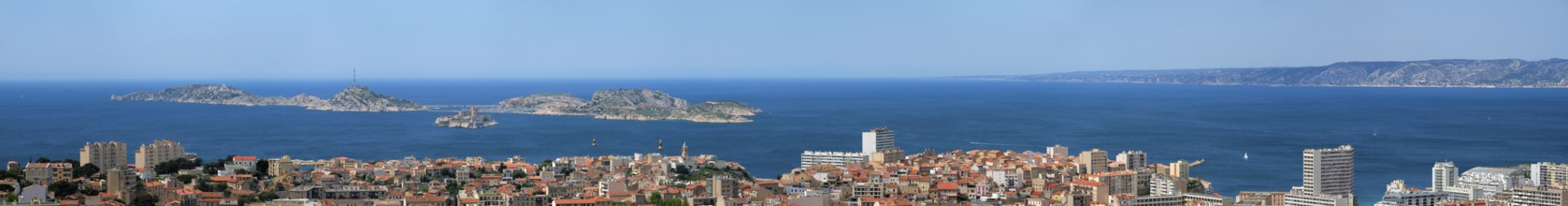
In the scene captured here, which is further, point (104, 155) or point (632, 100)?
point (632, 100)

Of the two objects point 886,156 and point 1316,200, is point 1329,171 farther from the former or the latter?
point 886,156

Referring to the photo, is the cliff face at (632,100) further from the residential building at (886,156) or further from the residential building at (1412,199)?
the residential building at (1412,199)

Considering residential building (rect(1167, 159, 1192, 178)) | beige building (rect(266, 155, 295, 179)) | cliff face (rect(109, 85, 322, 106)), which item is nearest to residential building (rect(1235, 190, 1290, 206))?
residential building (rect(1167, 159, 1192, 178))

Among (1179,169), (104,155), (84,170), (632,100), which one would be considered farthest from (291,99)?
(1179,169)

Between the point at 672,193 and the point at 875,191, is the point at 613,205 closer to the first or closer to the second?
the point at 672,193

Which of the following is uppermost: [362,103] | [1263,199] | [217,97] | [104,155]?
[217,97]

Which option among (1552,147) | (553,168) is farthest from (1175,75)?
(553,168)

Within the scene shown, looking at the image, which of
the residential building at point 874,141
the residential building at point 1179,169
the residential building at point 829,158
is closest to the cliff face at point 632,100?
the residential building at point 874,141
